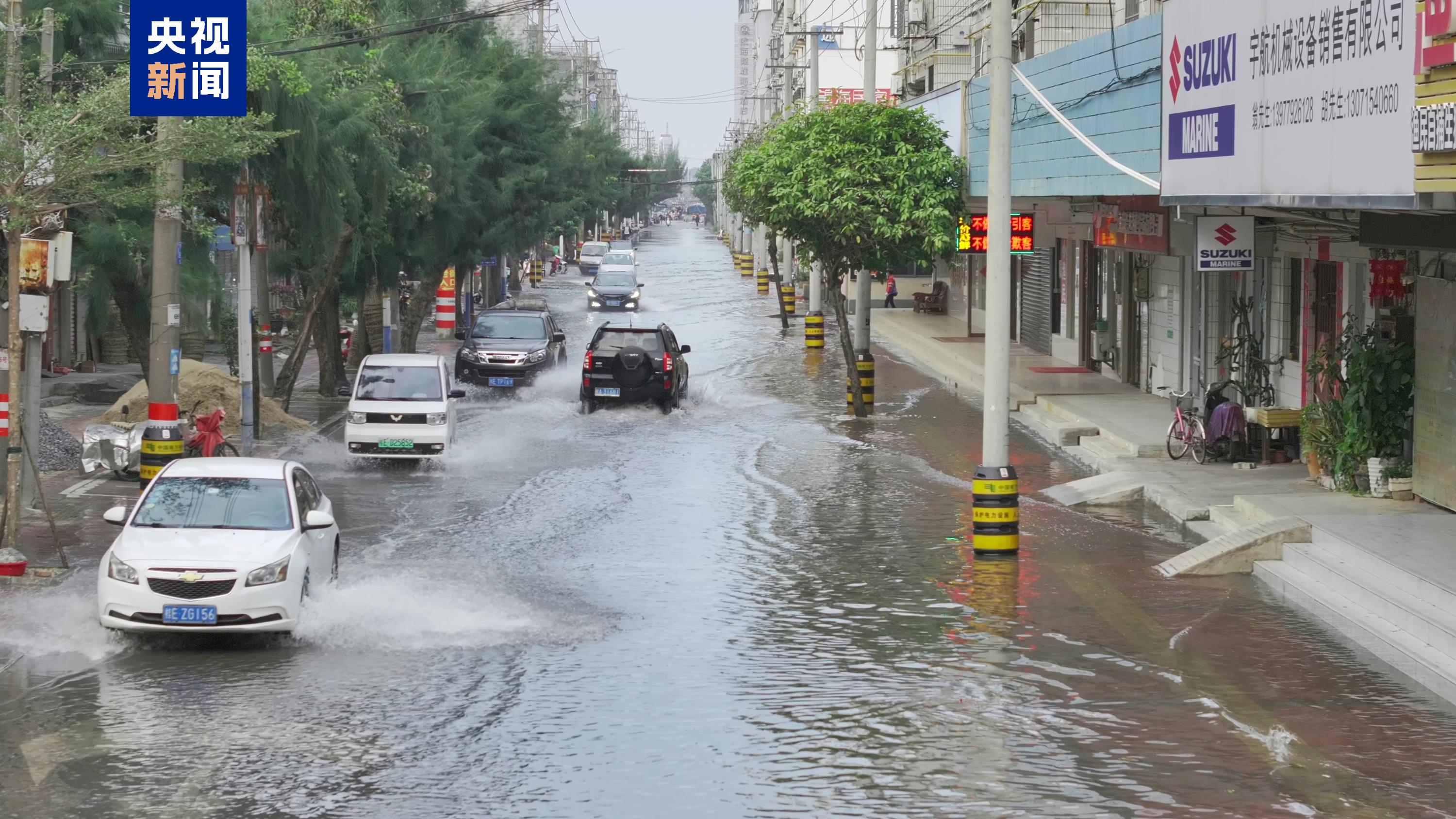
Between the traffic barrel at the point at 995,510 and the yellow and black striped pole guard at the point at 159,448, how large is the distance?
28.9 ft

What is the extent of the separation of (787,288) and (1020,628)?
4344 centimetres

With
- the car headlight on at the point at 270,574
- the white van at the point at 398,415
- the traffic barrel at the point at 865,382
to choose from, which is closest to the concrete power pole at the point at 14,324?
the car headlight on at the point at 270,574

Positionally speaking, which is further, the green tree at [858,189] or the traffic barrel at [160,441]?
the green tree at [858,189]

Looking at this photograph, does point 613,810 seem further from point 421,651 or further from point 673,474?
point 673,474

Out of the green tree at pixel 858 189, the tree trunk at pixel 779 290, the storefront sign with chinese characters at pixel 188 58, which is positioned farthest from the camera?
A: the tree trunk at pixel 779 290

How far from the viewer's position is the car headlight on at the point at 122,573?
512 inches

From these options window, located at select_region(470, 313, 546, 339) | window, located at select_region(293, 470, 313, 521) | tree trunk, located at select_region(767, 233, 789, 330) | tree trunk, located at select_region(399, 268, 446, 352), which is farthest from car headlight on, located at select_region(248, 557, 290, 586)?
tree trunk, located at select_region(767, 233, 789, 330)

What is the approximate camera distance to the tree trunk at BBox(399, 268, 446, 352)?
38.1 meters

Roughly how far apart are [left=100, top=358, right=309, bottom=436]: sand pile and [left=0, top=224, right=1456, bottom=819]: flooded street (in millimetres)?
5748

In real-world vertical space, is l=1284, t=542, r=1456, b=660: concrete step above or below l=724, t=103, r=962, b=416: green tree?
below

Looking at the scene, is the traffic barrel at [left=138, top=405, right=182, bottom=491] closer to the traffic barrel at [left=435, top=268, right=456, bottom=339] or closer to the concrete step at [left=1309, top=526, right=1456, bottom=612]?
the concrete step at [left=1309, top=526, right=1456, bottom=612]

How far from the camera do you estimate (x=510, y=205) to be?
4141cm

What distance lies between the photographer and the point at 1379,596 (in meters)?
13.9

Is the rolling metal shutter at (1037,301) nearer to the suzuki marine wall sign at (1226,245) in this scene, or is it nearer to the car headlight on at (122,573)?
the suzuki marine wall sign at (1226,245)
